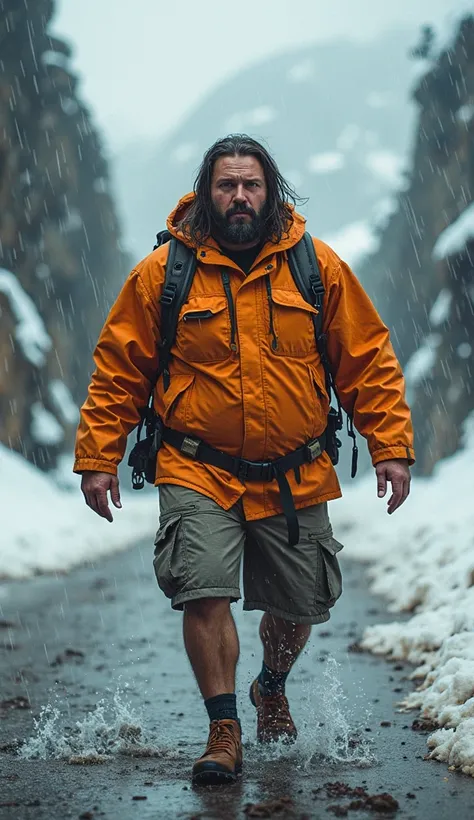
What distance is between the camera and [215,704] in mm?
4172

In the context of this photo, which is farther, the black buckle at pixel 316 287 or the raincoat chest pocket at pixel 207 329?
the black buckle at pixel 316 287

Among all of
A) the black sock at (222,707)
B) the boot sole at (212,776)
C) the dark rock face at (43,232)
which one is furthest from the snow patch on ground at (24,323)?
the boot sole at (212,776)

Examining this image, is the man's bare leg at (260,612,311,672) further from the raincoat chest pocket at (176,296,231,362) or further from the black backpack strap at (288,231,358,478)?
the raincoat chest pocket at (176,296,231,362)

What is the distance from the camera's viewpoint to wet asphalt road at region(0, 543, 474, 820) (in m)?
3.66

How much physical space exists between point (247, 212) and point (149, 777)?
2402mm

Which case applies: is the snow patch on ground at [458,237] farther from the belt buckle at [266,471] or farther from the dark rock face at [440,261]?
the belt buckle at [266,471]

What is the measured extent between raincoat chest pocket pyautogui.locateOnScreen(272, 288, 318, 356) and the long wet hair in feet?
0.94

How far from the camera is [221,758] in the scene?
3.96 meters

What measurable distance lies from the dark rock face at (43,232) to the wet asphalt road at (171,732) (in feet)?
68.2

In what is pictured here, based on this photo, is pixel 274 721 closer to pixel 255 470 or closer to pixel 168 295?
pixel 255 470

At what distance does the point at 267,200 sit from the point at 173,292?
68cm

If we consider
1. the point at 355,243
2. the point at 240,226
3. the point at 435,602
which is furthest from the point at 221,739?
the point at 355,243

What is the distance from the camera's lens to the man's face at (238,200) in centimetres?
463

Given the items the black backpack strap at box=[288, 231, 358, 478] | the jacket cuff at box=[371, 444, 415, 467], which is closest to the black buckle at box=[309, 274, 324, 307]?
the black backpack strap at box=[288, 231, 358, 478]
